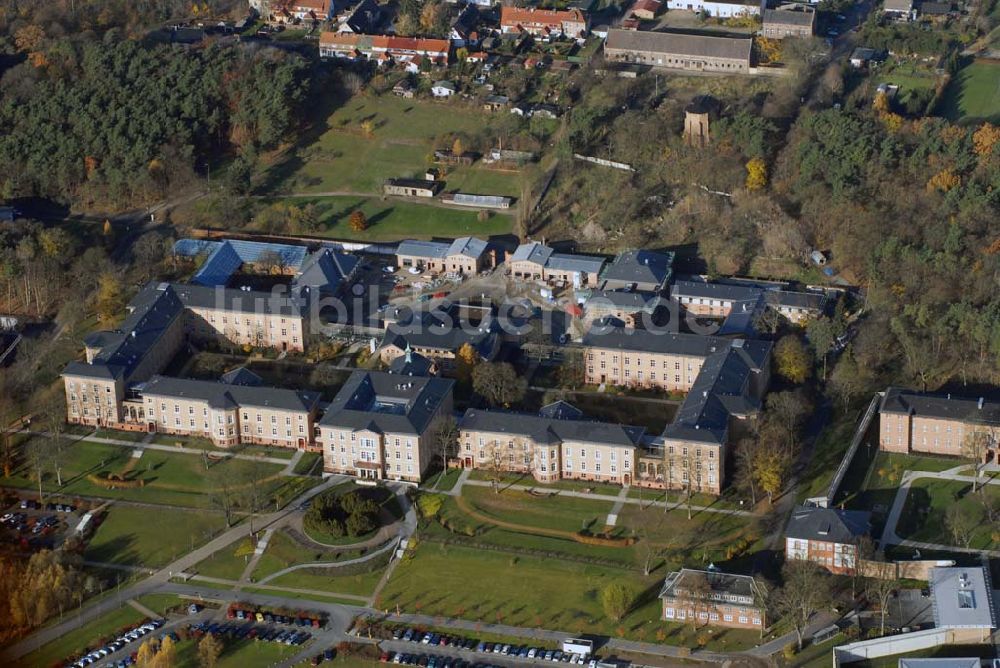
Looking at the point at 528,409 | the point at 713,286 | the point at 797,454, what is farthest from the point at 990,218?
the point at 528,409

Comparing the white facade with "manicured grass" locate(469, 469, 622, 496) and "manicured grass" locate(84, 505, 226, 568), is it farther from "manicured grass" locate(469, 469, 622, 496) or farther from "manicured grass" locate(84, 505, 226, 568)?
"manicured grass" locate(84, 505, 226, 568)

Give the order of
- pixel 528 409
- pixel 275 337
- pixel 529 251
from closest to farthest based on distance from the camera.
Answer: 1. pixel 528 409
2. pixel 275 337
3. pixel 529 251

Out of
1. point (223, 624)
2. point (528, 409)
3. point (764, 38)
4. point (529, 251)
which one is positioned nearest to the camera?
point (223, 624)

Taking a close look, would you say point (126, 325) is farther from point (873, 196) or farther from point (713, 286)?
point (873, 196)

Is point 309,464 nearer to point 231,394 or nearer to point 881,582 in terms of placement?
point 231,394

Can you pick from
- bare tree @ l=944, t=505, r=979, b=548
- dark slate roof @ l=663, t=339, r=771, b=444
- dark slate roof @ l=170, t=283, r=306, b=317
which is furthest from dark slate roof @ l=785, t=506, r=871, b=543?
dark slate roof @ l=170, t=283, r=306, b=317

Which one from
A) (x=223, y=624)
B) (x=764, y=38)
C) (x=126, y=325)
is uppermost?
(x=764, y=38)
